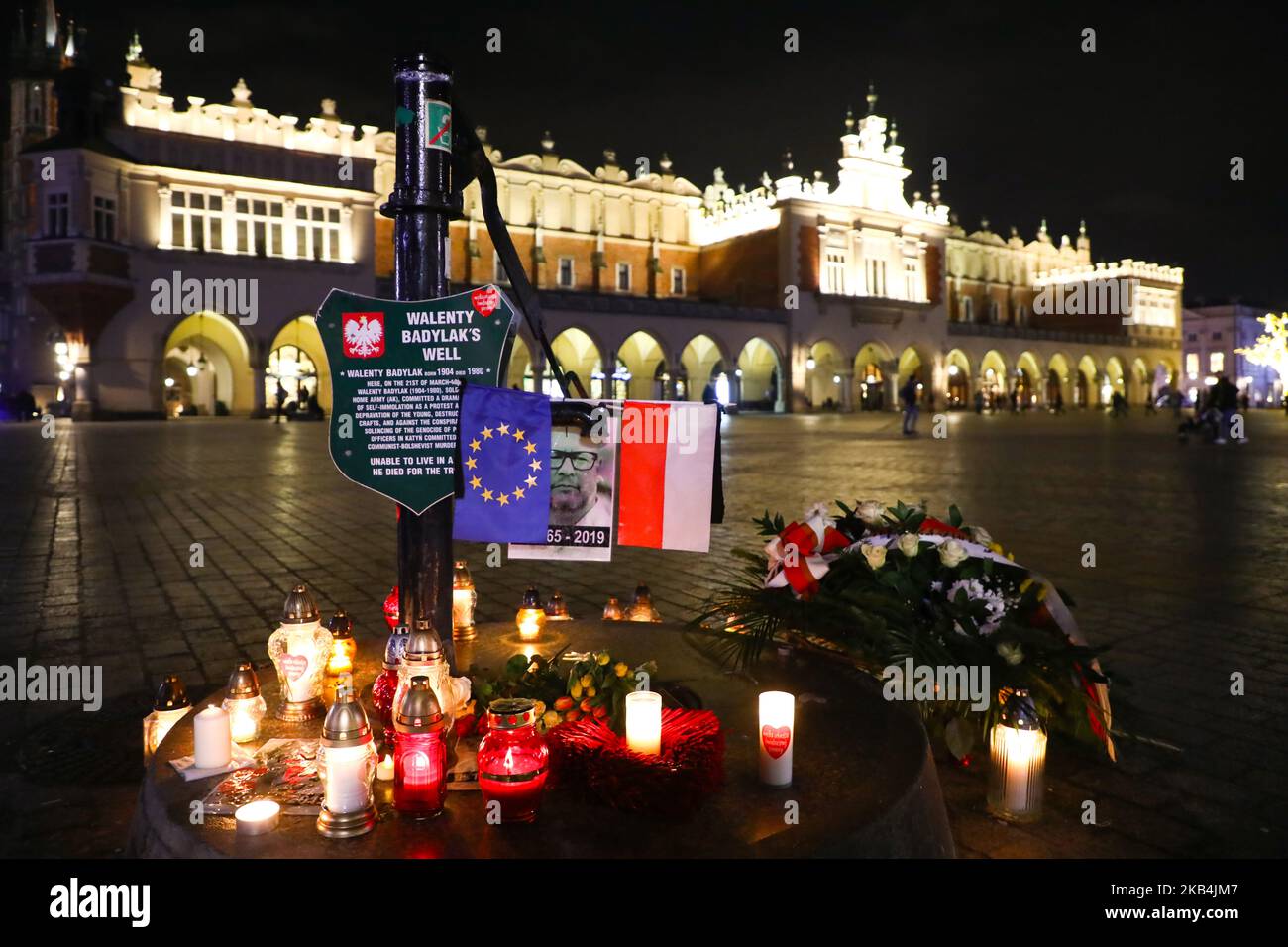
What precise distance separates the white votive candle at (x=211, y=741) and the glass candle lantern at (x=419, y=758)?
2.30 feet

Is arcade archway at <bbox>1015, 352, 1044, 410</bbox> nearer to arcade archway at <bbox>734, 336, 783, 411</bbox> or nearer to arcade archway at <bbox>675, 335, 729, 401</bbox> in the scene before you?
arcade archway at <bbox>734, 336, 783, 411</bbox>

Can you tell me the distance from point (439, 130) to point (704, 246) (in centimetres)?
5590

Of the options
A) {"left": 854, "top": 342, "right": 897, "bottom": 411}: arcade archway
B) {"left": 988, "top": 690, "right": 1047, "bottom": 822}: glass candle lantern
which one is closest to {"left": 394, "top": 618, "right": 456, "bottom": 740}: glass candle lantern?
{"left": 988, "top": 690, "right": 1047, "bottom": 822}: glass candle lantern

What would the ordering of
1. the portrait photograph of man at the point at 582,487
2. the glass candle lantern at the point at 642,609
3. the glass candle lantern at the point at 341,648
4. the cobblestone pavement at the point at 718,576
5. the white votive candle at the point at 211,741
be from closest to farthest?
the white votive candle at the point at 211,741
the cobblestone pavement at the point at 718,576
the portrait photograph of man at the point at 582,487
the glass candle lantern at the point at 341,648
the glass candle lantern at the point at 642,609

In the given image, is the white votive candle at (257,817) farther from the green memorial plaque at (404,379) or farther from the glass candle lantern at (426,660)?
the green memorial plaque at (404,379)

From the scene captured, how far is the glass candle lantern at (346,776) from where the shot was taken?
8.26ft

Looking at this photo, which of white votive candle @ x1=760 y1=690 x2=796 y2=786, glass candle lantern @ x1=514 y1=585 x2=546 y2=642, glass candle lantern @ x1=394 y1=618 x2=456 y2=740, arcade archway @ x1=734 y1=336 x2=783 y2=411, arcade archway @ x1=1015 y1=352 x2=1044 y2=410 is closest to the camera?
white votive candle @ x1=760 y1=690 x2=796 y2=786

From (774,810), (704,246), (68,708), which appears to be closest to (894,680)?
(774,810)

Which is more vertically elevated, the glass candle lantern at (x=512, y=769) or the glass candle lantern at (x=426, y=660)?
the glass candle lantern at (x=426, y=660)

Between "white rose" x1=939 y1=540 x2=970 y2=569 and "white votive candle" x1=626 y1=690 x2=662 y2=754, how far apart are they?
151cm

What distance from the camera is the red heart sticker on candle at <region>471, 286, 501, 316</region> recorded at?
3.27 metres

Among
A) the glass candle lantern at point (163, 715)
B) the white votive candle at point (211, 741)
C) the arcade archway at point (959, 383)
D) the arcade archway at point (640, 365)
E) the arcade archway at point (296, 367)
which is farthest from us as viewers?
the arcade archway at point (959, 383)

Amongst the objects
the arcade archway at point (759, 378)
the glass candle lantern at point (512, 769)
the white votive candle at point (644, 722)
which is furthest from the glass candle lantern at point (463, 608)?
the arcade archway at point (759, 378)

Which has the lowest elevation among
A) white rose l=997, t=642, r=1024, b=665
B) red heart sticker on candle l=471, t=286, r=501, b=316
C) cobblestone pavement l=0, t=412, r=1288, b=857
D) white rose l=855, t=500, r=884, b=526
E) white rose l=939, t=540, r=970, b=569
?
cobblestone pavement l=0, t=412, r=1288, b=857
